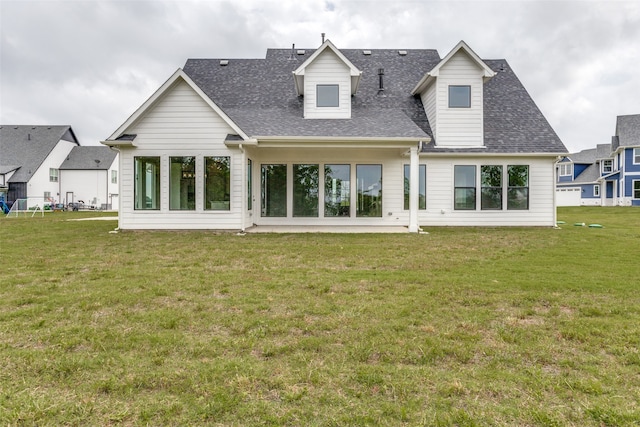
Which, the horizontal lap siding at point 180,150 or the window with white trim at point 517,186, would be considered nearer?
the horizontal lap siding at point 180,150

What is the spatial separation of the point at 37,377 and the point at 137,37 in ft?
79.8

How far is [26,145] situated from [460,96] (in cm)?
4138

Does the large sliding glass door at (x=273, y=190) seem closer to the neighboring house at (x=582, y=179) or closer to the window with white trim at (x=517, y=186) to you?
the window with white trim at (x=517, y=186)

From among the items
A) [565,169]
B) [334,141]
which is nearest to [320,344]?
[334,141]

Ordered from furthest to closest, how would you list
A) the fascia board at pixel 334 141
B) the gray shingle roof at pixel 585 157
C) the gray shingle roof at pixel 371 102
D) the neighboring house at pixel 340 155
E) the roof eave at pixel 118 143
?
the gray shingle roof at pixel 585 157 < the gray shingle roof at pixel 371 102 < the neighboring house at pixel 340 155 < the fascia board at pixel 334 141 < the roof eave at pixel 118 143

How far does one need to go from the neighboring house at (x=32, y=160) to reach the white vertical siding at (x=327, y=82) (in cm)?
3098

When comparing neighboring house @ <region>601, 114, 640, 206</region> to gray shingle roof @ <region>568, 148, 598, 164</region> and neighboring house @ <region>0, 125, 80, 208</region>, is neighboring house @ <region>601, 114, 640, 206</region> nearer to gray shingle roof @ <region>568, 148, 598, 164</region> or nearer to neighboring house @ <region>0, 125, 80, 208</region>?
gray shingle roof @ <region>568, 148, 598, 164</region>

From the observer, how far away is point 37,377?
100 inches

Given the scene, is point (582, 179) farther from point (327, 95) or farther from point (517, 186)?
point (327, 95)

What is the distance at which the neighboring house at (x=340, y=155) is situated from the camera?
11648mm

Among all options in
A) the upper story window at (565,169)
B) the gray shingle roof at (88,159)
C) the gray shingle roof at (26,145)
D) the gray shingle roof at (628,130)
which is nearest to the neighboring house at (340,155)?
the gray shingle roof at (628,130)

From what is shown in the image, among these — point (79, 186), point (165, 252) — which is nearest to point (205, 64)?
point (165, 252)

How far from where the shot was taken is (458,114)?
13.6 metres

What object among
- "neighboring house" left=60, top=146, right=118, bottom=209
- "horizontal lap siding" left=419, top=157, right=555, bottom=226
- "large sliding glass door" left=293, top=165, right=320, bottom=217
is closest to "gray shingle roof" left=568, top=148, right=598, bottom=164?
"horizontal lap siding" left=419, top=157, right=555, bottom=226
